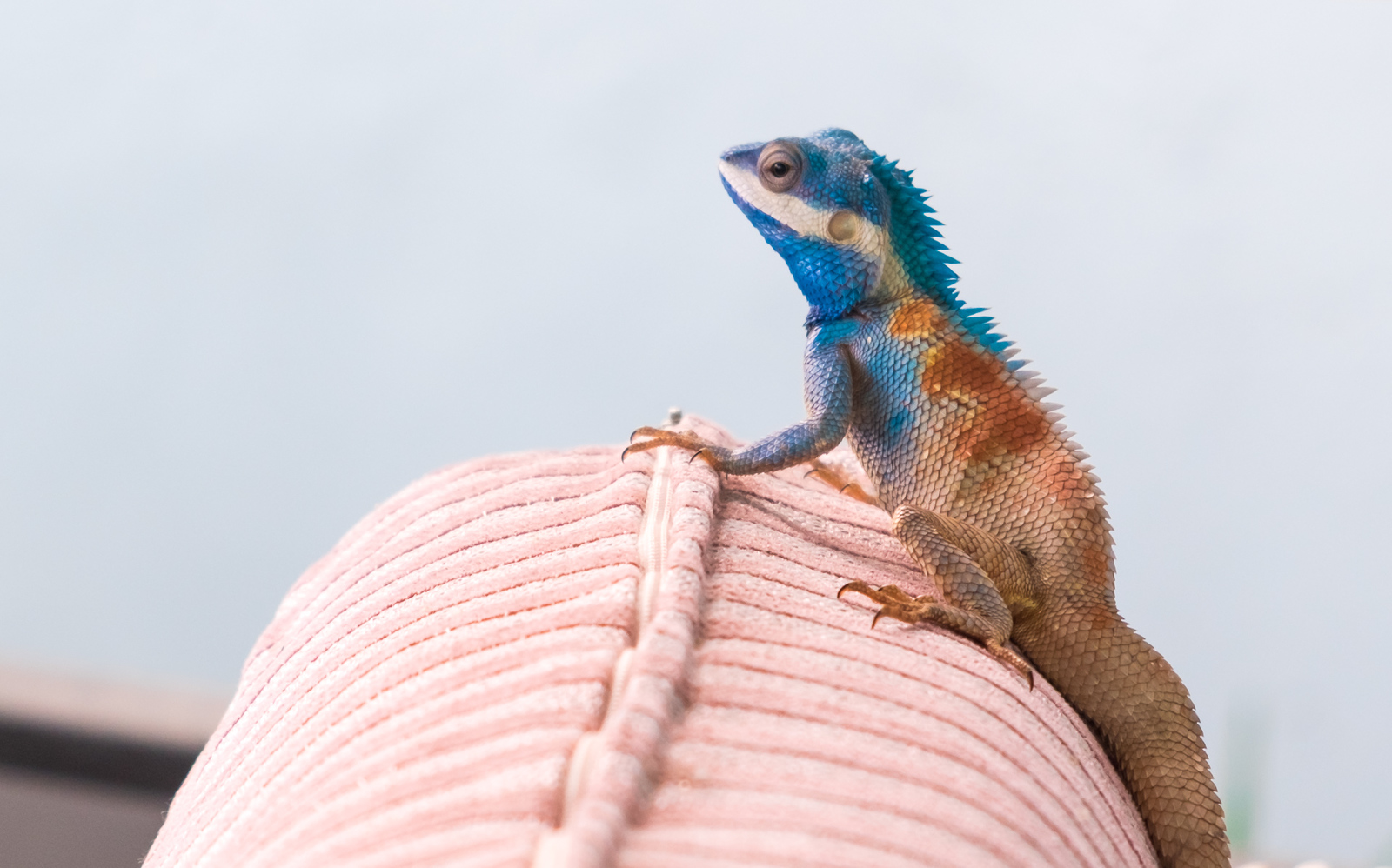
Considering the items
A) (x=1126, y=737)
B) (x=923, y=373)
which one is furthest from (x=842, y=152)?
(x=1126, y=737)

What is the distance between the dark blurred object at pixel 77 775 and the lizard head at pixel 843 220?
137 centimetres

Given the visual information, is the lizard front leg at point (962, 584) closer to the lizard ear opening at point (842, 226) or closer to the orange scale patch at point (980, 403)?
the orange scale patch at point (980, 403)

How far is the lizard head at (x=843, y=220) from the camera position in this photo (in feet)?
3.94

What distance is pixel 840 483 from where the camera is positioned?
1.27 meters

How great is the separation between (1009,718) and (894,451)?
420 millimetres

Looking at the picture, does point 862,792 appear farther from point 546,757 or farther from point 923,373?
point 923,373

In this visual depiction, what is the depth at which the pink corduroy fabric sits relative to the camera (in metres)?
0.61

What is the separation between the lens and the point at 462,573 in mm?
879

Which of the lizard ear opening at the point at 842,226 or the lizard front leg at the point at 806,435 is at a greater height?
the lizard ear opening at the point at 842,226

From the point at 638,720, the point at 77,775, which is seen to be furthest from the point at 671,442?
the point at 77,775

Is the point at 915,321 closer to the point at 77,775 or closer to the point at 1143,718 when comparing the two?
the point at 1143,718

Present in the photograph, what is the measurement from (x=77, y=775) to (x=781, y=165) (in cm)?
159

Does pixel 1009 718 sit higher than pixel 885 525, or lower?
lower

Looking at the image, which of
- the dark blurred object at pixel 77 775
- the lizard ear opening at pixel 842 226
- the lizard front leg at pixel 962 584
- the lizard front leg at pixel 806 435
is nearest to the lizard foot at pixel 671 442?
the lizard front leg at pixel 806 435
